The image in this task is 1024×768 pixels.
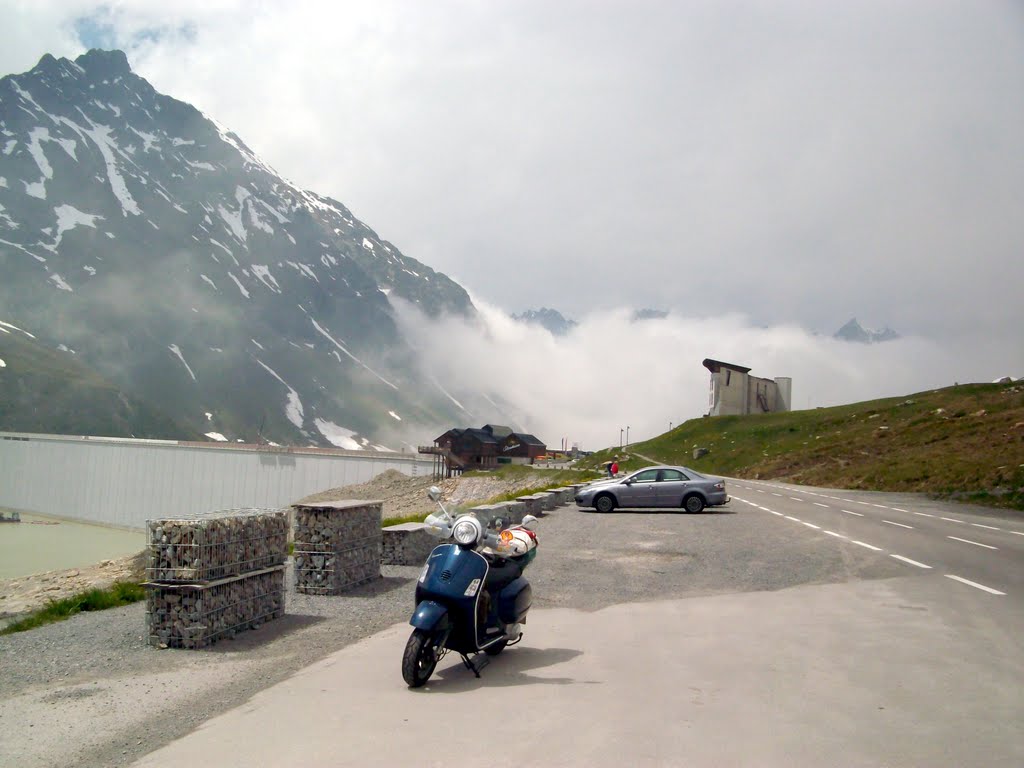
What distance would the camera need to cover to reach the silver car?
24938 millimetres

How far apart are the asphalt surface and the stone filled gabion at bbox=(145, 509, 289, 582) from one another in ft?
5.29

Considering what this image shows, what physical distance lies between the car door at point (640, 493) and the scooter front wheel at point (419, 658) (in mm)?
19478

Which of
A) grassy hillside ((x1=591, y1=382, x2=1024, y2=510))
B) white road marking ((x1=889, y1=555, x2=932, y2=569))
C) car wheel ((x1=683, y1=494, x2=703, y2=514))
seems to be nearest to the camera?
white road marking ((x1=889, y1=555, x2=932, y2=569))

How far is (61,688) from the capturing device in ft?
21.9

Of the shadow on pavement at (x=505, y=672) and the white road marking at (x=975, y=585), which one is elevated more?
the white road marking at (x=975, y=585)

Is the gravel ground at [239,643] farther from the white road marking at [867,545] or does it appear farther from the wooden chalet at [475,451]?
the wooden chalet at [475,451]

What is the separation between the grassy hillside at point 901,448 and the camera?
36.0m

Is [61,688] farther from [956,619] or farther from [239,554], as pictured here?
[956,619]

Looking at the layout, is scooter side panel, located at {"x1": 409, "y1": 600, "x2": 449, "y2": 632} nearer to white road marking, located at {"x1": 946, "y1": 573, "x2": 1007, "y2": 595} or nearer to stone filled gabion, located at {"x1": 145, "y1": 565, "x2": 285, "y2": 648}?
stone filled gabion, located at {"x1": 145, "y1": 565, "x2": 285, "y2": 648}

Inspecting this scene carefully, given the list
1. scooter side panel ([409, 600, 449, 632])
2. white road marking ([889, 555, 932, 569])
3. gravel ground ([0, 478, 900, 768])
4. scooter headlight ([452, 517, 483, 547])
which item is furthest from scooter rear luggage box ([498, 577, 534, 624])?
white road marking ([889, 555, 932, 569])

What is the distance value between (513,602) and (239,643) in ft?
10.2

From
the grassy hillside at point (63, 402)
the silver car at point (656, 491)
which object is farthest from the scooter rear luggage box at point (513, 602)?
the grassy hillside at point (63, 402)

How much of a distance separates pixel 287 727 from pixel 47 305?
676 ft

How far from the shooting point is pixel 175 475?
8662cm
